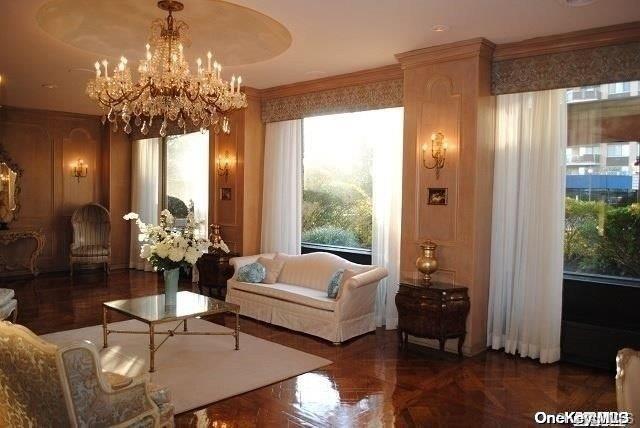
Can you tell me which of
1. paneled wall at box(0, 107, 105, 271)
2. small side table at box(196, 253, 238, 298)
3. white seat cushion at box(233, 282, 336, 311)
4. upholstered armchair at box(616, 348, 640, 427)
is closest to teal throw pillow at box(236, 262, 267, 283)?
white seat cushion at box(233, 282, 336, 311)

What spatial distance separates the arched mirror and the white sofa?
14.8 ft

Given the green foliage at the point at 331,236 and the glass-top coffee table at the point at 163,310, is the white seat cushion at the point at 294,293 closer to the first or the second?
the glass-top coffee table at the point at 163,310

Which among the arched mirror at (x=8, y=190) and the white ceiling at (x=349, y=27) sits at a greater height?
the white ceiling at (x=349, y=27)

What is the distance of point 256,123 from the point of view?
691 centimetres

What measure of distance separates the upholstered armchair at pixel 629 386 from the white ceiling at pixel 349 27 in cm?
271

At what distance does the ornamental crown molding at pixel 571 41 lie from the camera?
158 inches

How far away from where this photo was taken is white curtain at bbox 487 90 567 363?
177 inches

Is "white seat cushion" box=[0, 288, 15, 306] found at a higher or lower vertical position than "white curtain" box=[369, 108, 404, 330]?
lower

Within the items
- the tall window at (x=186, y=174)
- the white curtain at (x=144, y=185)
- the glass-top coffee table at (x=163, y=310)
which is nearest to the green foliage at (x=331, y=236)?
the tall window at (x=186, y=174)

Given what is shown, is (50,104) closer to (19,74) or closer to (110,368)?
(19,74)

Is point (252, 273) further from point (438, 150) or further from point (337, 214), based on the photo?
point (438, 150)

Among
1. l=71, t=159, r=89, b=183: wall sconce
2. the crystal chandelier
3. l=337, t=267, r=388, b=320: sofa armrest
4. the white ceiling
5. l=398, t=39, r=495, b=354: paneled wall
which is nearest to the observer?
the white ceiling

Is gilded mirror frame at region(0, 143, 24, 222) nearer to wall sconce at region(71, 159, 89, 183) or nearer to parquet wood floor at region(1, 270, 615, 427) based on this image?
wall sconce at region(71, 159, 89, 183)

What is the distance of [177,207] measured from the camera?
8.75m
